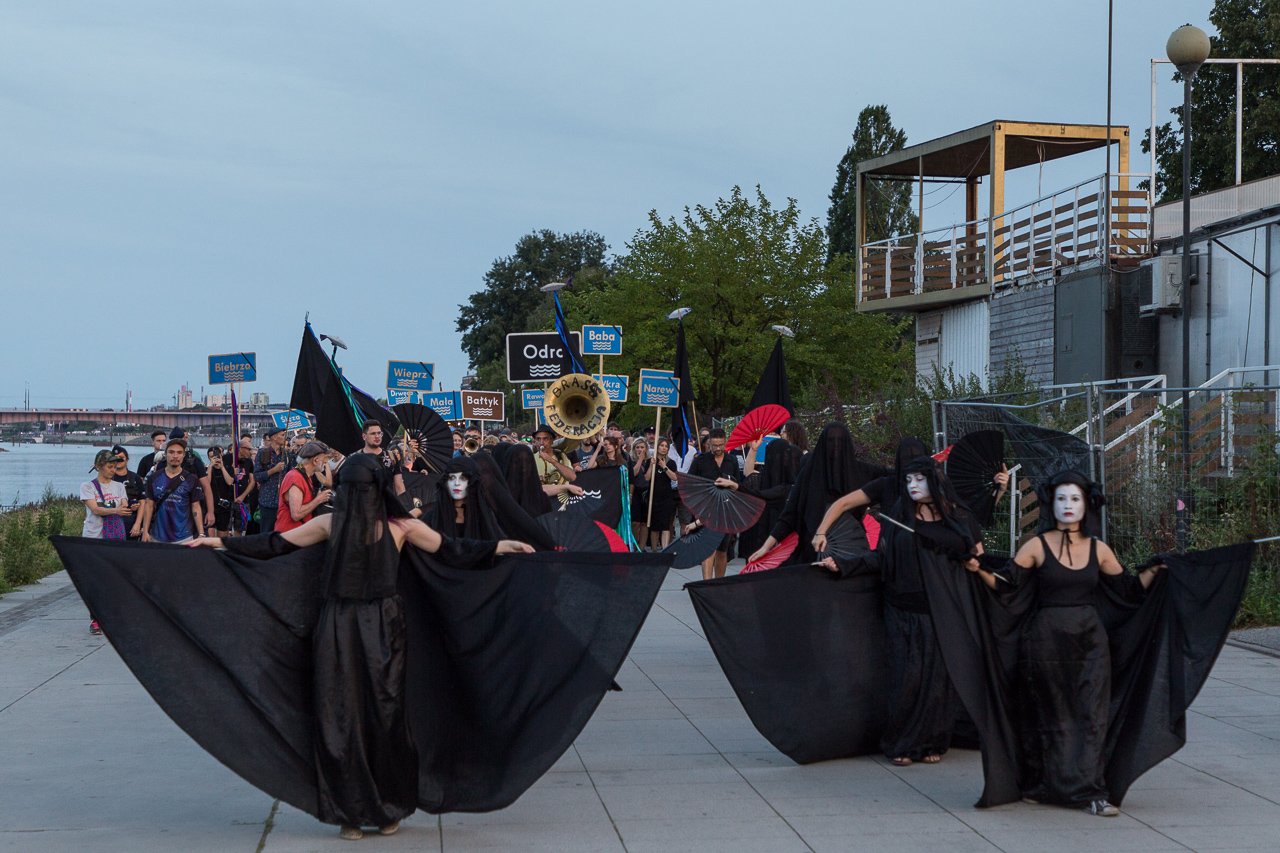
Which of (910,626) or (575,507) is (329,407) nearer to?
(575,507)

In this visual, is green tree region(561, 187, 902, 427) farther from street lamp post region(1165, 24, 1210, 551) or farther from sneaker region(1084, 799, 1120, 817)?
sneaker region(1084, 799, 1120, 817)

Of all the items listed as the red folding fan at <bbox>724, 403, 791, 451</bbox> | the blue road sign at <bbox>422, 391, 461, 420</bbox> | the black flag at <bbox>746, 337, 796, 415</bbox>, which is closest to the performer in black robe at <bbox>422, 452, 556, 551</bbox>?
the red folding fan at <bbox>724, 403, 791, 451</bbox>

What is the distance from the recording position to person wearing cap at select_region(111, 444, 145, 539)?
37.7 ft

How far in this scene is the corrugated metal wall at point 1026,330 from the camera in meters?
20.3

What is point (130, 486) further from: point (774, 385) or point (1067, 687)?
point (1067, 687)

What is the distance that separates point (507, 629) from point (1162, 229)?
52.3 ft

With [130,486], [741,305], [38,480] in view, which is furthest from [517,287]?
[130,486]

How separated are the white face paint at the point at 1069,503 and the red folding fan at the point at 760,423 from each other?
A: 4.94 metres

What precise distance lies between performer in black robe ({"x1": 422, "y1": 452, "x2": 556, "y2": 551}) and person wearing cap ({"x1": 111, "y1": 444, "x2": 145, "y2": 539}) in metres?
5.34

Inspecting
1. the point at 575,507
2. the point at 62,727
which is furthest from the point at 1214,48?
the point at 62,727

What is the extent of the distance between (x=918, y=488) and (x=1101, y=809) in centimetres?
179

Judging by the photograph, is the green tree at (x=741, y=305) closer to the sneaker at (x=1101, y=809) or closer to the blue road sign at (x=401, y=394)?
the blue road sign at (x=401, y=394)

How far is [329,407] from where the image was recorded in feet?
38.0

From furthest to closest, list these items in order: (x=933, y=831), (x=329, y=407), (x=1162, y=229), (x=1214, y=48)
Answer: (x=1214, y=48) → (x=1162, y=229) → (x=329, y=407) → (x=933, y=831)
